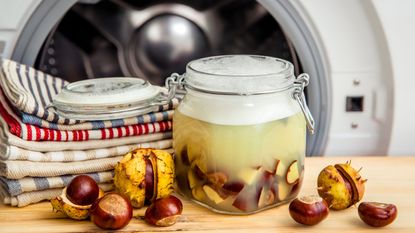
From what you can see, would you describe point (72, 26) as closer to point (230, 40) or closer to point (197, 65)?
point (230, 40)

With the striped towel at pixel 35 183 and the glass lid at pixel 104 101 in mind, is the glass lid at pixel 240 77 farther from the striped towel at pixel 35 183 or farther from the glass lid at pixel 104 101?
the striped towel at pixel 35 183

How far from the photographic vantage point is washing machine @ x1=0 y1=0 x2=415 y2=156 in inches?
41.7

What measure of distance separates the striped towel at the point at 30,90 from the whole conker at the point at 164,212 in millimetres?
164

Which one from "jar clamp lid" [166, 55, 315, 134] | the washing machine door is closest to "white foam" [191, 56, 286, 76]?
"jar clamp lid" [166, 55, 315, 134]

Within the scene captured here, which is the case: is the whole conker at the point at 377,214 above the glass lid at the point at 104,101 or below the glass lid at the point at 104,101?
below

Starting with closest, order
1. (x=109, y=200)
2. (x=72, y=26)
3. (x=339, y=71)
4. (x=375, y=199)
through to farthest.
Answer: (x=109, y=200), (x=375, y=199), (x=339, y=71), (x=72, y=26)

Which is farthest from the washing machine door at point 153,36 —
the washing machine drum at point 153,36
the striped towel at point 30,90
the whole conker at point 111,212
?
the whole conker at point 111,212

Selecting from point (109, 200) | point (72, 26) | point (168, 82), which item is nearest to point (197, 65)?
point (168, 82)

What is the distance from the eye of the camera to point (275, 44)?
1201mm

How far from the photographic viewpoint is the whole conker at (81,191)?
789 mm

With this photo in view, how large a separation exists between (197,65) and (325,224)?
0.91ft

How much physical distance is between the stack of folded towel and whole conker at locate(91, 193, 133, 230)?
0.34ft

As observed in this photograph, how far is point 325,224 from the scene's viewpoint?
791 millimetres

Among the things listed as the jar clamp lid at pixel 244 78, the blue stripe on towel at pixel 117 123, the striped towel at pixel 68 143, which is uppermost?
the jar clamp lid at pixel 244 78
